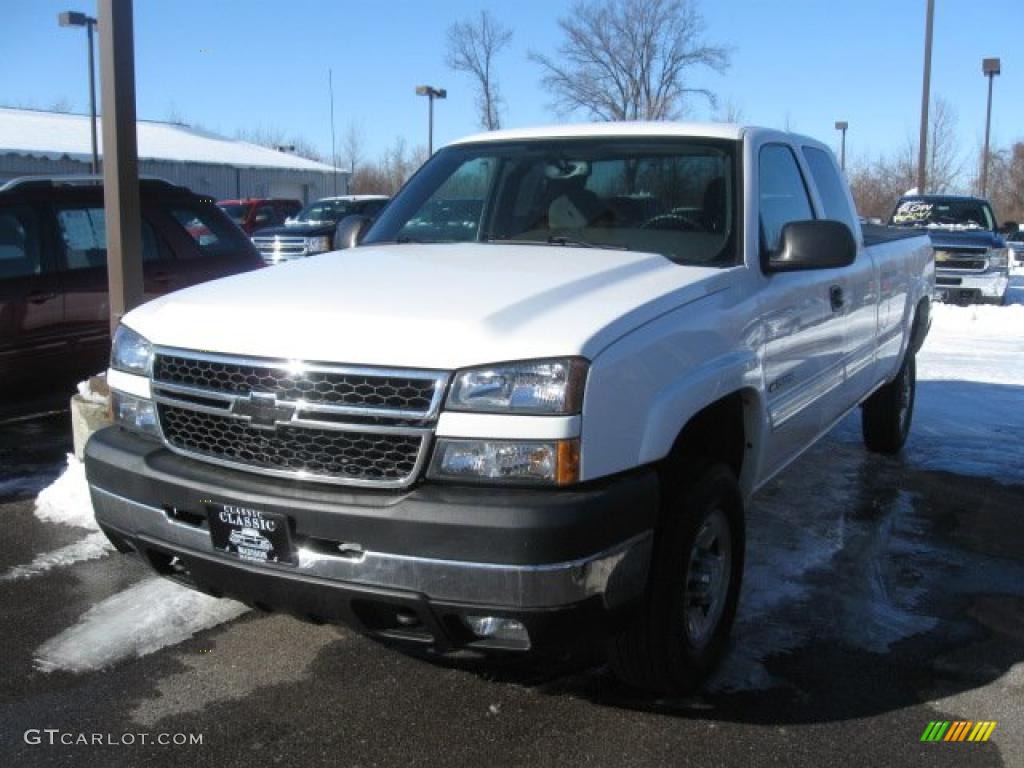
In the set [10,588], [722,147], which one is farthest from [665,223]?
[10,588]

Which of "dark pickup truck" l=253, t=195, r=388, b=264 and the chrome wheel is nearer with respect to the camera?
the chrome wheel

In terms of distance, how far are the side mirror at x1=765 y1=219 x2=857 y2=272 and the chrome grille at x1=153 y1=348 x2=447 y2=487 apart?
168 cm

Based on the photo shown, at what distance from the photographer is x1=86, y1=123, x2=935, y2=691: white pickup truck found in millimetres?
2650

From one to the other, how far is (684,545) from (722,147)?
1784 millimetres

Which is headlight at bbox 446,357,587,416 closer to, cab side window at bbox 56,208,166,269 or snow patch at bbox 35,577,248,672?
snow patch at bbox 35,577,248,672

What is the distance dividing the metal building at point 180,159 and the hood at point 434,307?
1074 inches

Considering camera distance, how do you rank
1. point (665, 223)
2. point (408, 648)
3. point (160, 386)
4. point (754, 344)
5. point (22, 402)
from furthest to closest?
point (22, 402)
point (665, 223)
point (754, 344)
point (160, 386)
point (408, 648)

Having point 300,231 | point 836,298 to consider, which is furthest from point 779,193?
point 300,231

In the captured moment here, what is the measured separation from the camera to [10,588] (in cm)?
433

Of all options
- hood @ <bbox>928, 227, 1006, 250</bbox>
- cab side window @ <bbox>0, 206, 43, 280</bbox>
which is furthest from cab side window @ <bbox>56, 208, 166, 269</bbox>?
hood @ <bbox>928, 227, 1006, 250</bbox>

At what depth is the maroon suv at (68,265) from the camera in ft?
21.8

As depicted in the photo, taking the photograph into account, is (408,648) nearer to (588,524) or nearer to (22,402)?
(588,524)

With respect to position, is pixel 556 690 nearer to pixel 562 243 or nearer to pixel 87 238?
pixel 562 243

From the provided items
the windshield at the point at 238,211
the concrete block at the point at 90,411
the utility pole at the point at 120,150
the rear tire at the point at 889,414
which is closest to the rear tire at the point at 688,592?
the rear tire at the point at 889,414
